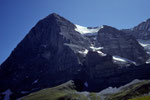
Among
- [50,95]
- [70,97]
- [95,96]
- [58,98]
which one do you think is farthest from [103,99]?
[50,95]

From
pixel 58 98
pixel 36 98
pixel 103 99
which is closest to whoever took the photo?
pixel 103 99

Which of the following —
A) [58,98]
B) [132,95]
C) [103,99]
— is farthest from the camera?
[58,98]

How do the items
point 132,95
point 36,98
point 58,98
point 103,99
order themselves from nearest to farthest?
point 132,95 < point 103,99 < point 58,98 < point 36,98

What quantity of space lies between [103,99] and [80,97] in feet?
75.3

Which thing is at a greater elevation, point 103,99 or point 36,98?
point 36,98

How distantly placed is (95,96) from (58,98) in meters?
36.5

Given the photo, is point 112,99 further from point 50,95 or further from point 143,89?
point 50,95

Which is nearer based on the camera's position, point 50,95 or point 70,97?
point 70,97

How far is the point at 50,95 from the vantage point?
7815 inches

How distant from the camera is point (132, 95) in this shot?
147 m

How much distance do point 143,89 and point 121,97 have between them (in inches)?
737

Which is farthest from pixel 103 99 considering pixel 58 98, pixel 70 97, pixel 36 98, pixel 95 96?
pixel 36 98

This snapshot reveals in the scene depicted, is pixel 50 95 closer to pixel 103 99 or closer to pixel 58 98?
pixel 58 98

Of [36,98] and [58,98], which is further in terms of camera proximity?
[36,98]
